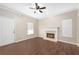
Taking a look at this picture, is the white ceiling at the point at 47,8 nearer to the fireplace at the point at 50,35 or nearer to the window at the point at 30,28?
the window at the point at 30,28

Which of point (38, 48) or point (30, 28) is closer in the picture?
point (38, 48)

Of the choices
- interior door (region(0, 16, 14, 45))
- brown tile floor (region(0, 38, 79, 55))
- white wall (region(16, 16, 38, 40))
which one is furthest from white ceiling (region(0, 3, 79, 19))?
brown tile floor (region(0, 38, 79, 55))

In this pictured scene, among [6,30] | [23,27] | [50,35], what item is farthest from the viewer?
[50,35]

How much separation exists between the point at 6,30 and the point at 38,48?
99 centimetres

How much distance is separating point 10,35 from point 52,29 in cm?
121

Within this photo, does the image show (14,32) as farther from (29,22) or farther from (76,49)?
(76,49)

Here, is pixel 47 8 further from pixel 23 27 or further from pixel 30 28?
pixel 23 27

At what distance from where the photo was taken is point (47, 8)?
2.36 m

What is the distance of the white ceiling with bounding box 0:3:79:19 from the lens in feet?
7.32

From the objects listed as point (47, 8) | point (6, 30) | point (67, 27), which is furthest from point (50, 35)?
point (6, 30)

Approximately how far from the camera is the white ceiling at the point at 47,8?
2.23 metres

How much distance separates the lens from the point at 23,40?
8.03 feet

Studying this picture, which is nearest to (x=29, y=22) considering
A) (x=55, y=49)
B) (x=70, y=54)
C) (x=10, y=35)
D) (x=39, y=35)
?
(x=39, y=35)

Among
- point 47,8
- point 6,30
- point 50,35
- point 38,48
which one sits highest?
point 47,8
